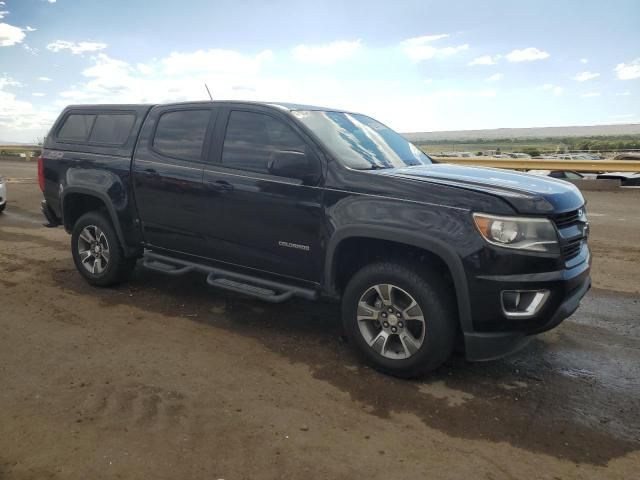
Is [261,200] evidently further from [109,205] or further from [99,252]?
[99,252]

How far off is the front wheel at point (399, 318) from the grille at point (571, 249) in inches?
30.6

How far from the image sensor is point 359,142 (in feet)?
14.5

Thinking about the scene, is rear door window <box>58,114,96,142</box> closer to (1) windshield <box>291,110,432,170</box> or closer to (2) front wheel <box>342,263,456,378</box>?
(1) windshield <box>291,110,432,170</box>

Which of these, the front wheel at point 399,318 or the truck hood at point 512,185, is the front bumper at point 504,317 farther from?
the truck hood at point 512,185

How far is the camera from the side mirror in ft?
12.7

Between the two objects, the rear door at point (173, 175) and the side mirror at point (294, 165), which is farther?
the rear door at point (173, 175)

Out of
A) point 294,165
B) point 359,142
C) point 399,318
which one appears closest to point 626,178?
point 359,142

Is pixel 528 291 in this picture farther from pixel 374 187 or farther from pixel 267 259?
pixel 267 259

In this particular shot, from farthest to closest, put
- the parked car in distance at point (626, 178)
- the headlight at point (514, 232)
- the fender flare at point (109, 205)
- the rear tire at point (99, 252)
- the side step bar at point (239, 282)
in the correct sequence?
the parked car in distance at point (626, 178), the rear tire at point (99, 252), the fender flare at point (109, 205), the side step bar at point (239, 282), the headlight at point (514, 232)

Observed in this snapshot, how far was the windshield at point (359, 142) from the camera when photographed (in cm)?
412

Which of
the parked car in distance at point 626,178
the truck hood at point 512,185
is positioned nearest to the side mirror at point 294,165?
the truck hood at point 512,185

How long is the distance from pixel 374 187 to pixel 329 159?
459mm

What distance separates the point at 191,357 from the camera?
13.3ft

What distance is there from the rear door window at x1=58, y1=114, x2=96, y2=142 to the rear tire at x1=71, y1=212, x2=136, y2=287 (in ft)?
2.89
